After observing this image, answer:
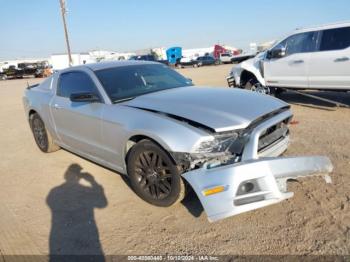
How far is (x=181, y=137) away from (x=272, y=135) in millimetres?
1089

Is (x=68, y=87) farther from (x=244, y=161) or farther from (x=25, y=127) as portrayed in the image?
(x=25, y=127)

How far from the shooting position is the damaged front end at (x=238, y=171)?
285cm

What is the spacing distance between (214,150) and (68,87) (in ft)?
9.79

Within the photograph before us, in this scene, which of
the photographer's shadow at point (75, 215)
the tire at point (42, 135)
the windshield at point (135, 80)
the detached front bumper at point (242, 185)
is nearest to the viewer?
the detached front bumper at point (242, 185)

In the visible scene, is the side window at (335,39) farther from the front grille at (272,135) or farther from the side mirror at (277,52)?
the front grille at (272,135)

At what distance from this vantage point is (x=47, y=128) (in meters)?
5.73

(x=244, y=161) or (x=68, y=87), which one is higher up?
(x=68, y=87)

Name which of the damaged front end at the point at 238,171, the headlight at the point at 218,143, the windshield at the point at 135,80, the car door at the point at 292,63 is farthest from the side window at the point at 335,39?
the headlight at the point at 218,143

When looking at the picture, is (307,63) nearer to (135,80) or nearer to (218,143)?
(135,80)

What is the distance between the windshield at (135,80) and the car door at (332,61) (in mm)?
4106

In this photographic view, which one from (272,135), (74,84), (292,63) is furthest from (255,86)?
(272,135)


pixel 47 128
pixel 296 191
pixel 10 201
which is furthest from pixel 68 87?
pixel 296 191

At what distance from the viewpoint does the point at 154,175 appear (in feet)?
11.7

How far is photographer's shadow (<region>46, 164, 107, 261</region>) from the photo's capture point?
3115mm
